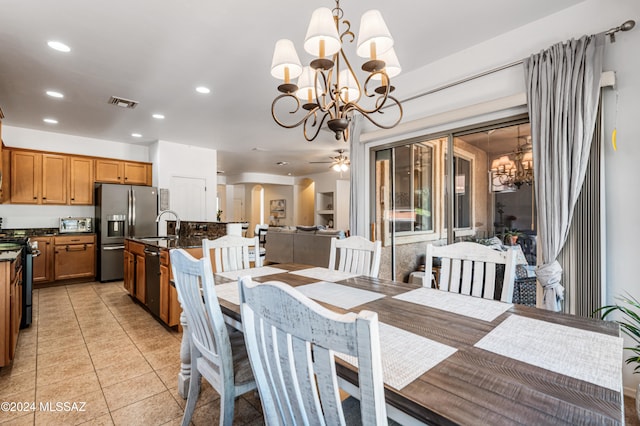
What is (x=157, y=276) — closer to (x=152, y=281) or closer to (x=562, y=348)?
(x=152, y=281)

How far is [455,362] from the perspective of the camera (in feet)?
2.96

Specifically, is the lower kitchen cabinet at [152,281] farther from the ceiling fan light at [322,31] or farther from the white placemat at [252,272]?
the ceiling fan light at [322,31]

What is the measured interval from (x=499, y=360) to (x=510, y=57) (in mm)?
2495

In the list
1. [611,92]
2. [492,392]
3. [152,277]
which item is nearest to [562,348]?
[492,392]

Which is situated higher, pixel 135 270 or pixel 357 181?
pixel 357 181

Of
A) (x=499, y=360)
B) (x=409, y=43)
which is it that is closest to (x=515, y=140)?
(x=409, y=43)

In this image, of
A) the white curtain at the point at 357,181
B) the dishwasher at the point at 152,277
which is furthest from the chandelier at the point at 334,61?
the dishwasher at the point at 152,277

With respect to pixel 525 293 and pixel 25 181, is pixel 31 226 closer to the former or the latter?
pixel 25 181

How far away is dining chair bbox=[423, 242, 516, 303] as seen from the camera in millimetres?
1675

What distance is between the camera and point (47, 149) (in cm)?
524

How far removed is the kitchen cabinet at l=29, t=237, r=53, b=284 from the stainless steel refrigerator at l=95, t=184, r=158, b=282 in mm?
639

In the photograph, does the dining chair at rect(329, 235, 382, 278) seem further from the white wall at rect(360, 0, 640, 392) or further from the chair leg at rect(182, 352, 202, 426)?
the white wall at rect(360, 0, 640, 392)

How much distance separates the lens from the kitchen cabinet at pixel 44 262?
190 inches

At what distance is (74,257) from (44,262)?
0.38m
